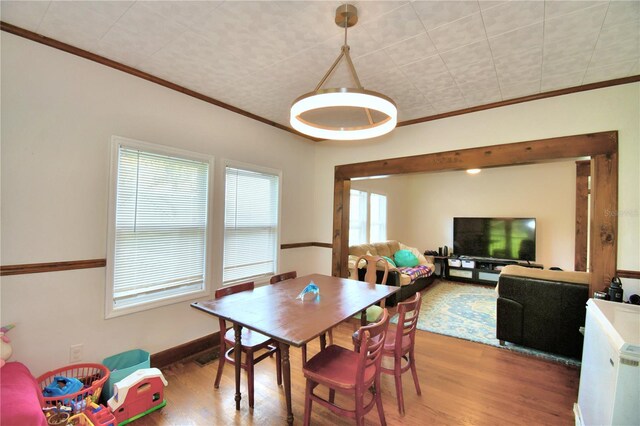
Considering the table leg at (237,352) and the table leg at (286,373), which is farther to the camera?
the table leg at (237,352)

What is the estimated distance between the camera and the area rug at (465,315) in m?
3.28

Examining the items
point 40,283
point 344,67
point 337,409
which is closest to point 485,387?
point 337,409

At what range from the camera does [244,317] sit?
188 centimetres

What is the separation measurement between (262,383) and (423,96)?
3.14 metres

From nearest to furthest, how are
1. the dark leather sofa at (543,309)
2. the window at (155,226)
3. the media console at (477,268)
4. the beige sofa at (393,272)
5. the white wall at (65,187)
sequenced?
the white wall at (65,187)
the window at (155,226)
the dark leather sofa at (543,309)
the beige sofa at (393,272)
the media console at (477,268)

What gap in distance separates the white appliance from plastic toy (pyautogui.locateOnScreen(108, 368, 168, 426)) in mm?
2722

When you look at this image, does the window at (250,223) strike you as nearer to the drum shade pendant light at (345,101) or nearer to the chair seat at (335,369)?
the drum shade pendant light at (345,101)

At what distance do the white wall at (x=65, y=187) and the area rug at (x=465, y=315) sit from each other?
10.5 ft

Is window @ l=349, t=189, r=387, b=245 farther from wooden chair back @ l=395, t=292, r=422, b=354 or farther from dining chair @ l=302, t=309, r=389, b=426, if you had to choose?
dining chair @ l=302, t=309, r=389, b=426

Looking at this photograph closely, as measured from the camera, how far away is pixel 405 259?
5789 millimetres

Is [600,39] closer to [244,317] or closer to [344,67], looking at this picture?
[344,67]

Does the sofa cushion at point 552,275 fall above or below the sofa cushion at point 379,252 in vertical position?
above

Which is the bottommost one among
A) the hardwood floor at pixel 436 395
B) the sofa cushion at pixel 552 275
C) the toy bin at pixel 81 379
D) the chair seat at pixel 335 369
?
the hardwood floor at pixel 436 395

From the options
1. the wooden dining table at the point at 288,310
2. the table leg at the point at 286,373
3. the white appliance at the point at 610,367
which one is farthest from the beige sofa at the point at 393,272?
the white appliance at the point at 610,367
